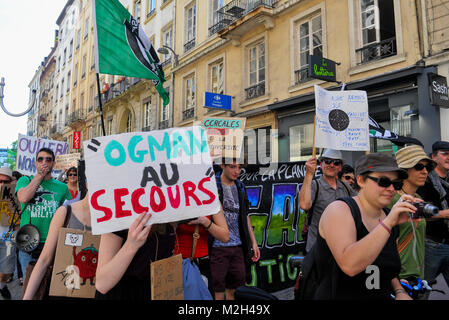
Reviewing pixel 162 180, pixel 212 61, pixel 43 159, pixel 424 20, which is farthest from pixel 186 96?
pixel 162 180

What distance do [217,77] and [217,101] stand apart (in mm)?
3165

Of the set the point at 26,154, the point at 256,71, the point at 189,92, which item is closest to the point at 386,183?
the point at 26,154

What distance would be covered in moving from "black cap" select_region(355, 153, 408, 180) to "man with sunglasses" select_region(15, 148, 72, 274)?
10.8 feet

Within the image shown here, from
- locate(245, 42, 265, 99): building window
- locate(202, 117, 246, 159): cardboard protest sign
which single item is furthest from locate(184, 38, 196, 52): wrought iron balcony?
locate(202, 117, 246, 159): cardboard protest sign

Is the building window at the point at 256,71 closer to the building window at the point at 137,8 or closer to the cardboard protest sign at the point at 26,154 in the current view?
the cardboard protest sign at the point at 26,154

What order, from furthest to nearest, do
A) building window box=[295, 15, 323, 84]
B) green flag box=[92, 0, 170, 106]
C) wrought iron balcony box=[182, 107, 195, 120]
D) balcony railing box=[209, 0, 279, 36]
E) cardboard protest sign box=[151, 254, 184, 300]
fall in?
wrought iron balcony box=[182, 107, 195, 120] → balcony railing box=[209, 0, 279, 36] → building window box=[295, 15, 323, 84] → green flag box=[92, 0, 170, 106] → cardboard protest sign box=[151, 254, 184, 300]

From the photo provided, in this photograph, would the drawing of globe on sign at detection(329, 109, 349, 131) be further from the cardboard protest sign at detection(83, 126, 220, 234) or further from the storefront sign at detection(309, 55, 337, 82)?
the storefront sign at detection(309, 55, 337, 82)

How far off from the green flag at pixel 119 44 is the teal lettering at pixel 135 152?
224 centimetres

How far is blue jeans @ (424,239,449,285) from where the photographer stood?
3172 millimetres

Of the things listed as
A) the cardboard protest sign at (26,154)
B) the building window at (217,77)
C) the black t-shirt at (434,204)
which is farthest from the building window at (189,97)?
the black t-shirt at (434,204)

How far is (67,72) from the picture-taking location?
1443 inches

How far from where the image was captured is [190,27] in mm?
18719

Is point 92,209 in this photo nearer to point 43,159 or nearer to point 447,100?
point 43,159

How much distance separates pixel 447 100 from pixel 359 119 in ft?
17.2
